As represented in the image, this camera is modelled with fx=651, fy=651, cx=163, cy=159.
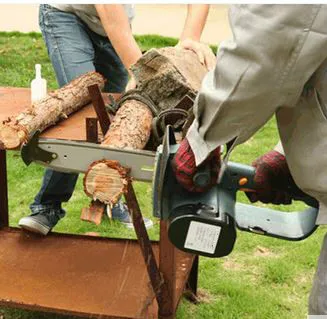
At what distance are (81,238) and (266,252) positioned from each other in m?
1.05

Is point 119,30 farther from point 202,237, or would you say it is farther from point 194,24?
point 202,237

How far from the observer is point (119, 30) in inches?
122

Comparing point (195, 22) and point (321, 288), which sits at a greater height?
point (195, 22)

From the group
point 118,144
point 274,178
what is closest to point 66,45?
point 118,144

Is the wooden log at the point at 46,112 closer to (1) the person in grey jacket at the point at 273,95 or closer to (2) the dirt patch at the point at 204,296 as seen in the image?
(1) the person in grey jacket at the point at 273,95

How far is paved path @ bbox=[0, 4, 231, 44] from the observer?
8016mm

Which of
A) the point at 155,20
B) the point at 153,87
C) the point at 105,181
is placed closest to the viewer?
the point at 105,181

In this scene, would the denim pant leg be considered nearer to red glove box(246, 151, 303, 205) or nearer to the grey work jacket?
the grey work jacket

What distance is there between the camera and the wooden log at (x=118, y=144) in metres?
2.14

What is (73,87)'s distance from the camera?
2932 millimetres

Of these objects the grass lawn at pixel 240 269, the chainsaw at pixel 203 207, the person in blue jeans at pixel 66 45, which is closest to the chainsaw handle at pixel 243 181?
the chainsaw at pixel 203 207

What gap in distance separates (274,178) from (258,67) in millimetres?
607

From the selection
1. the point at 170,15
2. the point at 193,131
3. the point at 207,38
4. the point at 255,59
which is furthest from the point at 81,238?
the point at 170,15

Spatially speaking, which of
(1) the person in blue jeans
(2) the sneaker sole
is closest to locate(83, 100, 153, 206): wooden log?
(1) the person in blue jeans
